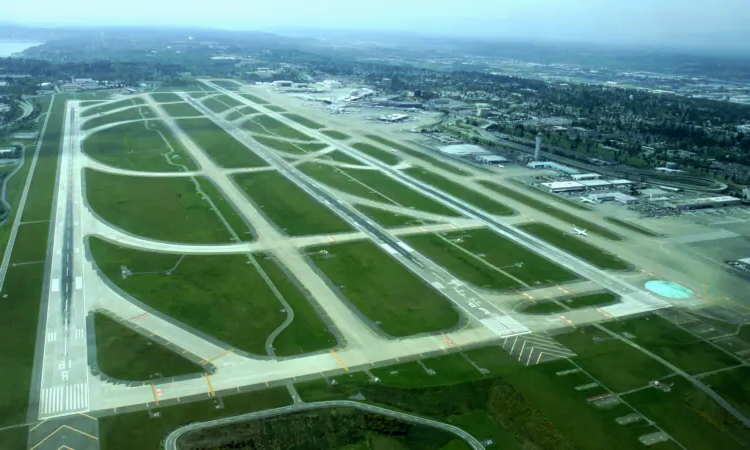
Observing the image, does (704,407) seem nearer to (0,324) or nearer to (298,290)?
(298,290)

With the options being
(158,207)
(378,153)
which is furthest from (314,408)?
(378,153)

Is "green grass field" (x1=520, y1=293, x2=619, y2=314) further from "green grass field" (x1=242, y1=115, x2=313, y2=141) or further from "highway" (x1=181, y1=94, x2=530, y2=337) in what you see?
"green grass field" (x1=242, y1=115, x2=313, y2=141)

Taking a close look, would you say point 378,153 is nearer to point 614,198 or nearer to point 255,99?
point 614,198

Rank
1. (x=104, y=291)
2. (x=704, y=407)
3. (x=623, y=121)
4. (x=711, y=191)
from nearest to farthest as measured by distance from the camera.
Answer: (x=704, y=407) → (x=104, y=291) → (x=711, y=191) → (x=623, y=121)

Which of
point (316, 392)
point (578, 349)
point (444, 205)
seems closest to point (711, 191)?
point (444, 205)

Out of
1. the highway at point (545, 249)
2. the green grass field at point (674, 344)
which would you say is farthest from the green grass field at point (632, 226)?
the green grass field at point (674, 344)

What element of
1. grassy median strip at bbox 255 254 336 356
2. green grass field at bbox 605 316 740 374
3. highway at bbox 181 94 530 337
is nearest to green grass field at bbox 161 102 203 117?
highway at bbox 181 94 530 337
